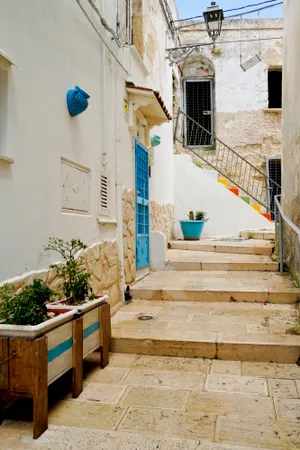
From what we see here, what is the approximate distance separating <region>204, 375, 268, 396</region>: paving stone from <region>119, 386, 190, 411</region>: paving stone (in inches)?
8.9

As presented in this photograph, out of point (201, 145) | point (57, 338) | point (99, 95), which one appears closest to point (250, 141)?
point (201, 145)

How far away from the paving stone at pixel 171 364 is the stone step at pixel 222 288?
5.04 ft

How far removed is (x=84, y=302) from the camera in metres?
2.85

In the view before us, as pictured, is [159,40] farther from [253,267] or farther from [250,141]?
[250,141]

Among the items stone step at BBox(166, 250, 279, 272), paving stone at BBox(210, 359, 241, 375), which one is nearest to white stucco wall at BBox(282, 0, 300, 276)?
stone step at BBox(166, 250, 279, 272)

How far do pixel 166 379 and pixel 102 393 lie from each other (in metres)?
0.49

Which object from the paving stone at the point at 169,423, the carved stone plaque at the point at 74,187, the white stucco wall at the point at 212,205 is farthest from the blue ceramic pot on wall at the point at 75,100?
the white stucco wall at the point at 212,205

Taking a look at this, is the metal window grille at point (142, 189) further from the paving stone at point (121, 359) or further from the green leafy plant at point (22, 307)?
the green leafy plant at point (22, 307)

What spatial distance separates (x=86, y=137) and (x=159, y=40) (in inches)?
183

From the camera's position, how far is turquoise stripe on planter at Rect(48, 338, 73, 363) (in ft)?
7.29

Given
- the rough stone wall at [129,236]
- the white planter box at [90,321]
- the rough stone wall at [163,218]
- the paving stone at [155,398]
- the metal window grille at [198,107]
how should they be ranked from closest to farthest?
the paving stone at [155,398], the white planter box at [90,321], the rough stone wall at [129,236], the rough stone wall at [163,218], the metal window grille at [198,107]

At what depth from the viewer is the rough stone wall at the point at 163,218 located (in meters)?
→ 6.80

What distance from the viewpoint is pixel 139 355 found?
337 cm

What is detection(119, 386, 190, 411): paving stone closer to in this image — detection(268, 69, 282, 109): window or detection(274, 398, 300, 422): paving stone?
detection(274, 398, 300, 422): paving stone
